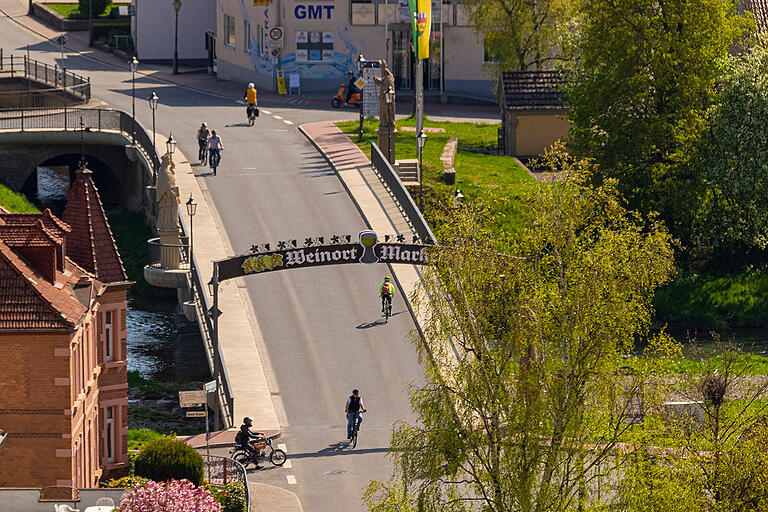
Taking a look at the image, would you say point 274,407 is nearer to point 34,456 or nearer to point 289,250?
point 289,250

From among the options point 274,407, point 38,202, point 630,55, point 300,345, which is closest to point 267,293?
point 300,345

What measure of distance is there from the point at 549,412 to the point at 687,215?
36.4 meters

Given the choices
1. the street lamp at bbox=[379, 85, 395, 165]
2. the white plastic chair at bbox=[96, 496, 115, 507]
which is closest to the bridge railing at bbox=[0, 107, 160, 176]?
the street lamp at bbox=[379, 85, 395, 165]

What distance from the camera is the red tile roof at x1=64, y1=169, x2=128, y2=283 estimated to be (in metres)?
44.0

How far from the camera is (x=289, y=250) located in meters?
50.8

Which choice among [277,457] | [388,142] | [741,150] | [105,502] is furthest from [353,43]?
[105,502]

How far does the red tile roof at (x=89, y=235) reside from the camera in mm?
44000

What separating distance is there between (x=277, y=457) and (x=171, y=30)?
5725cm

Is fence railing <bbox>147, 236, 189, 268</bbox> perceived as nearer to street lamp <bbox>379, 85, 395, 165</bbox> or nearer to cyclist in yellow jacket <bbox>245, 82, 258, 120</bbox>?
street lamp <bbox>379, 85, 395, 165</bbox>

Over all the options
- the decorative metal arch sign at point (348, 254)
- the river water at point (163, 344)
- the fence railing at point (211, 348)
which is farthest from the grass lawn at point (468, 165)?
the fence railing at point (211, 348)

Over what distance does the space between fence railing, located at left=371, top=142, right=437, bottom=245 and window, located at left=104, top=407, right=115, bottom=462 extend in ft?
43.8

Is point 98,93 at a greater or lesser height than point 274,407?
greater

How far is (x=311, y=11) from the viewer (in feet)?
282

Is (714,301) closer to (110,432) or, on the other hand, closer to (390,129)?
(390,129)
